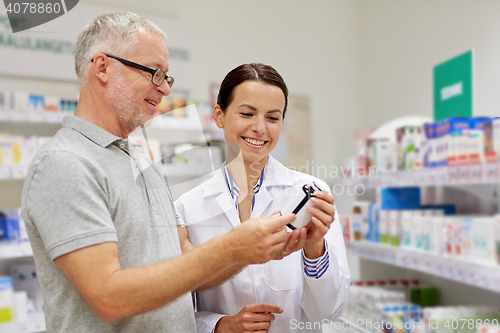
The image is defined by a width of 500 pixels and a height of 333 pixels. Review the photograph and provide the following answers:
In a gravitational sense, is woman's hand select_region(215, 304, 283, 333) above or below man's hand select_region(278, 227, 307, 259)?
below

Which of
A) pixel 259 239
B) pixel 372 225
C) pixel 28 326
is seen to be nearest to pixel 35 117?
pixel 28 326

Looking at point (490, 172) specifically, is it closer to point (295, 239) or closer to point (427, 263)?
point (427, 263)

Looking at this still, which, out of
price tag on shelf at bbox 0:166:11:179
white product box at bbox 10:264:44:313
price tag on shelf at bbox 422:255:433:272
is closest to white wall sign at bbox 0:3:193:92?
price tag on shelf at bbox 0:166:11:179

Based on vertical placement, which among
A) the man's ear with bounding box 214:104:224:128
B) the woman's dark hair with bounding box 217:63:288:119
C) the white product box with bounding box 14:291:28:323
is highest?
the woman's dark hair with bounding box 217:63:288:119

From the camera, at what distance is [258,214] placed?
1.06 metres

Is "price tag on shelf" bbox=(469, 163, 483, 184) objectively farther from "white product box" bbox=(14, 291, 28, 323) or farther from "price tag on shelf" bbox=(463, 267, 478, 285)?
"white product box" bbox=(14, 291, 28, 323)

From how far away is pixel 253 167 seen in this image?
109cm

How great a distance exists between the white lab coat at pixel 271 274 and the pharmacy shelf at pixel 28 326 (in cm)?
195

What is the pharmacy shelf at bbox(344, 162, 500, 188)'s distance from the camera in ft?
5.35

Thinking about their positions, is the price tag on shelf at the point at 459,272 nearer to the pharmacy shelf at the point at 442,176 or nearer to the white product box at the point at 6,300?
the pharmacy shelf at the point at 442,176

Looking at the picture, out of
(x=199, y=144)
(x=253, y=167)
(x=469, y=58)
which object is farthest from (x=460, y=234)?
(x=199, y=144)

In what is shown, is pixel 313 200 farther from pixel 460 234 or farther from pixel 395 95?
pixel 395 95

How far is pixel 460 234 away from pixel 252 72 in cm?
141

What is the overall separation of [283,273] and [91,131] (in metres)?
0.63
